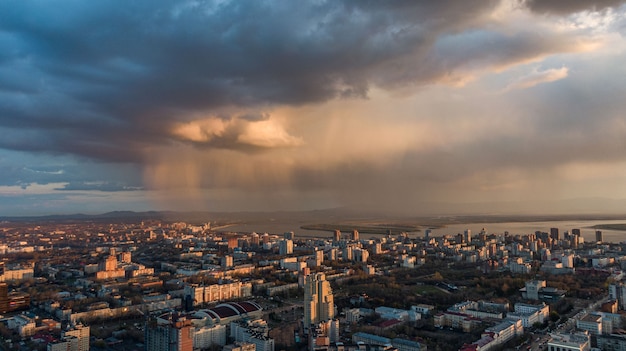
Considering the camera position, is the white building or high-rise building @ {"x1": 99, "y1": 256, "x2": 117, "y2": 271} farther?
high-rise building @ {"x1": 99, "y1": 256, "x2": 117, "y2": 271}

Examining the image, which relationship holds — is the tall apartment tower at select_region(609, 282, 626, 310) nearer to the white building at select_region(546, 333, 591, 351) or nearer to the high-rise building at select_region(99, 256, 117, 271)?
the white building at select_region(546, 333, 591, 351)

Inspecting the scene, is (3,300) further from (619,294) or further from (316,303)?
(619,294)

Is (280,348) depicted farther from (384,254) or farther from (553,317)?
(384,254)

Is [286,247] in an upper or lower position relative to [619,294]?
upper

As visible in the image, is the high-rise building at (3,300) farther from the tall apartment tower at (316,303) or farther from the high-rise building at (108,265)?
the tall apartment tower at (316,303)

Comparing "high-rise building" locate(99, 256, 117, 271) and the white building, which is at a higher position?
"high-rise building" locate(99, 256, 117, 271)

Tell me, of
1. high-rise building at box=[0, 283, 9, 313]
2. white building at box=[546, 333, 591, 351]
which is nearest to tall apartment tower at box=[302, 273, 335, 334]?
white building at box=[546, 333, 591, 351]

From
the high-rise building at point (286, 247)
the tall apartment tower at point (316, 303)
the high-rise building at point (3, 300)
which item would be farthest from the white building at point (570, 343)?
the high-rise building at point (286, 247)

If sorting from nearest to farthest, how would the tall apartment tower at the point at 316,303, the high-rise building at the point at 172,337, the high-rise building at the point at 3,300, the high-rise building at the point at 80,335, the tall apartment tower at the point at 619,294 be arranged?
the high-rise building at the point at 172,337, the high-rise building at the point at 80,335, the tall apartment tower at the point at 316,303, the tall apartment tower at the point at 619,294, the high-rise building at the point at 3,300

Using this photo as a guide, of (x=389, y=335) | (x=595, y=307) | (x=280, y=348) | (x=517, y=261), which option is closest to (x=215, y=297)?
(x=280, y=348)

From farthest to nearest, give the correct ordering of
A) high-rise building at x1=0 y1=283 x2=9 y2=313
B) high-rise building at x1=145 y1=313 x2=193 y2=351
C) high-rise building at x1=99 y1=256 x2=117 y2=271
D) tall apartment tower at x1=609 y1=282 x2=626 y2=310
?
high-rise building at x1=99 y1=256 x2=117 y2=271 → high-rise building at x1=0 y1=283 x2=9 y2=313 → tall apartment tower at x1=609 y1=282 x2=626 y2=310 → high-rise building at x1=145 y1=313 x2=193 y2=351

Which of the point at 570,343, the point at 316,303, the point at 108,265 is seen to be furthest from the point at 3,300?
the point at 570,343
